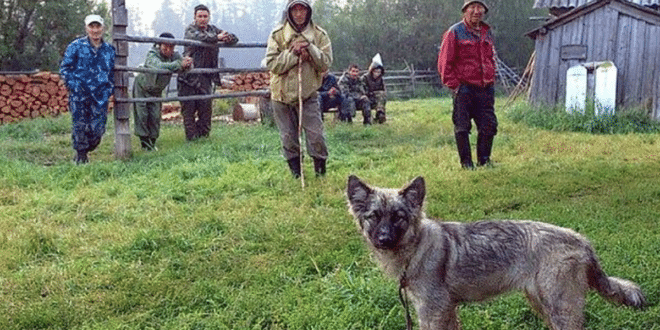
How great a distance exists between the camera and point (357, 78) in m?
14.8

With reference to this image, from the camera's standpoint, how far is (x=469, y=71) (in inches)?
289

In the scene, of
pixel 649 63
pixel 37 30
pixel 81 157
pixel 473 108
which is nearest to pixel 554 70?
pixel 649 63

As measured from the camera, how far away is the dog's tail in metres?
3.06

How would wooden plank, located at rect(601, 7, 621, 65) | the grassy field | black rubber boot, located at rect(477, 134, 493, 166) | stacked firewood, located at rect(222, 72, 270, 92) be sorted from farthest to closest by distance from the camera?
stacked firewood, located at rect(222, 72, 270, 92)
wooden plank, located at rect(601, 7, 621, 65)
black rubber boot, located at rect(477, 134, 493, 166)
the grassy field

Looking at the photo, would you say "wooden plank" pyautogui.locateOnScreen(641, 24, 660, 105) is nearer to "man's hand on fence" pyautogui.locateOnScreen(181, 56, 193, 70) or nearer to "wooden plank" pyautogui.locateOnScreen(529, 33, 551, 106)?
"wooden plank" pyautogui.locateOnScreen(529, 33, 551, 106)

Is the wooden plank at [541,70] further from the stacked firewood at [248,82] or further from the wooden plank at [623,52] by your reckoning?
the stacked firewood at [248,82]

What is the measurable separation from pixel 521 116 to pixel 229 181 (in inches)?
335

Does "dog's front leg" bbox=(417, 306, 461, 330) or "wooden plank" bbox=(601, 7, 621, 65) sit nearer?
"dog's front leg" bbox=(417, 306, 461, 330)

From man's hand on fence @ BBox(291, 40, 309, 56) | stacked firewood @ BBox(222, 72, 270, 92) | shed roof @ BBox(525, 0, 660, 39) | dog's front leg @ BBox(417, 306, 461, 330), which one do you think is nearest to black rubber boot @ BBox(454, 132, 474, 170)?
man's hand on fence @ BBox(291, 40, 309, 56)

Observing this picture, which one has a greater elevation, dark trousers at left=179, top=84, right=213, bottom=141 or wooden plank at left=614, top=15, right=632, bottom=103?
wooden plank at left=614, top=15, right=632, bottom=103

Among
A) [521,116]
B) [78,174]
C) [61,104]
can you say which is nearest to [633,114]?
[521,116]

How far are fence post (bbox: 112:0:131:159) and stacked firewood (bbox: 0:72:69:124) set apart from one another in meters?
6.77

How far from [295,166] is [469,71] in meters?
2.27

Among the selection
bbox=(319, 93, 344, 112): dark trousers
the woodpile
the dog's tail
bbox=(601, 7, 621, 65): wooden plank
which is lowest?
the dog's tail
